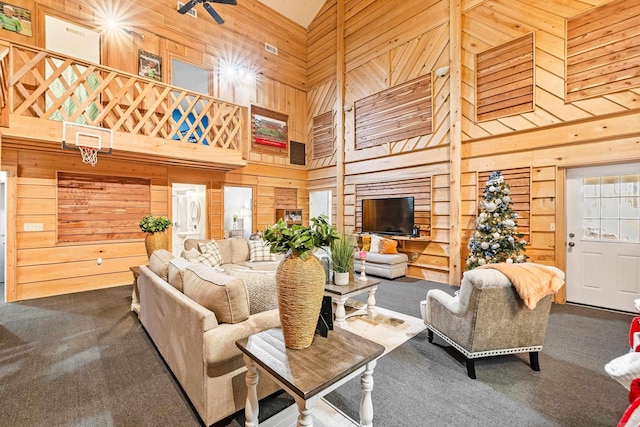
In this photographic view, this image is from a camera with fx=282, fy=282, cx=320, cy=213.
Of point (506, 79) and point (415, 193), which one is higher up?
point (506, 79)

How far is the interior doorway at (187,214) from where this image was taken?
20.8ft

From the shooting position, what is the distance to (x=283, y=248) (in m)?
1.40

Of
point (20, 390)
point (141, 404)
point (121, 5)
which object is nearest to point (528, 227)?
point (141, 404)

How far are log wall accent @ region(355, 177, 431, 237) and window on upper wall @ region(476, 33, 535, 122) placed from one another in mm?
1495

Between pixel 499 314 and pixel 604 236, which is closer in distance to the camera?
pixel 499 314

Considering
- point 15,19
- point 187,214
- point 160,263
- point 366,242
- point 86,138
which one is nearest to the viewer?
point 160,263

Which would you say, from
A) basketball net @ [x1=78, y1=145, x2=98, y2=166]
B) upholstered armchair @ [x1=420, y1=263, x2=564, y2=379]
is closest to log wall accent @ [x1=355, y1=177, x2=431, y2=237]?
upholstered armchair @ [x1=420, y1=263, x2=564, y2=379]

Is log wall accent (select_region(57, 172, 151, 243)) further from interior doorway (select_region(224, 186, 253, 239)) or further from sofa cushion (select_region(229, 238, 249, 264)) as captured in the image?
interior doorway (select_region(224, 186, 253, 239))

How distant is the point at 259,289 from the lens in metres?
1.93

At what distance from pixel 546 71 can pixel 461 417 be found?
480 cm

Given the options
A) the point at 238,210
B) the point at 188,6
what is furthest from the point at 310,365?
the point at 238,210

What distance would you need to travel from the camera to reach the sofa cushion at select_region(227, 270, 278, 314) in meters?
1.91

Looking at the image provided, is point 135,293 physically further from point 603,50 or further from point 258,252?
point 603,50

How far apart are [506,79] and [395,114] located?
6.60 feet
